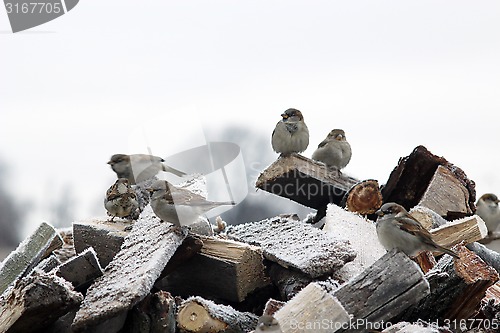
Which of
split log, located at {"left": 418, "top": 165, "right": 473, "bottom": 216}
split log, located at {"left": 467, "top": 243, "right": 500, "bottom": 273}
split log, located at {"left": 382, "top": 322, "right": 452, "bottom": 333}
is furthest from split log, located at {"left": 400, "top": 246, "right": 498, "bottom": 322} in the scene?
split log, located at {"left": 418, "top": 165, "right": 473, "bottom": 216}

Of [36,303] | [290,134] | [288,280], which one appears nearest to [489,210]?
[290,134]

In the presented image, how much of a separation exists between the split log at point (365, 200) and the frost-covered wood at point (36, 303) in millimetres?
2126

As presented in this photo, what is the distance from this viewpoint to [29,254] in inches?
171

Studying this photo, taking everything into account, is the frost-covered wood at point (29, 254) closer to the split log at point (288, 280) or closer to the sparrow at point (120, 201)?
the sparrow at point (120, 201)

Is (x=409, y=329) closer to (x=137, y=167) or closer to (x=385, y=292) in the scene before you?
(x=385, y=292)

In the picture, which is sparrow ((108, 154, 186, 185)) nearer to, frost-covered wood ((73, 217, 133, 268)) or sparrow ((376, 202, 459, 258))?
frost-covered wood ((73, 217, 133, 268))

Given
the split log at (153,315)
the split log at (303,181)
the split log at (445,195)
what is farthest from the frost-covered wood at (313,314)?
the split log at (445,195)

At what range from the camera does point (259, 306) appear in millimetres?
3953

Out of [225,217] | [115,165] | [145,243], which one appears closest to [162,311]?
[145,243]

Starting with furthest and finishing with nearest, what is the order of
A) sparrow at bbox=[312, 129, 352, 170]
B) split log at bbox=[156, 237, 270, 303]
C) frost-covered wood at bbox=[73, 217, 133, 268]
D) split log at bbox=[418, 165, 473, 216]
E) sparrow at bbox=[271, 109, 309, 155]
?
sparrow at bbox=[312, 129, 352, 170] < sparrow at bbox=[271, 109, 309, 155] < split log at bbox=[418, 165, 473, 216] < frost-covered wood at bbox=[73, 217, 133, 268] < split log at bbox=[156, 237, 270, 303]

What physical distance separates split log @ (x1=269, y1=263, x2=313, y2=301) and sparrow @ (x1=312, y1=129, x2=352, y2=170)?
83.2 inches

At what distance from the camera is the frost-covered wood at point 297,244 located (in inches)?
146

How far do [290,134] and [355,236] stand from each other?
66.5 inches

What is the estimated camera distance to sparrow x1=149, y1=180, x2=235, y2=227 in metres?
4.02
